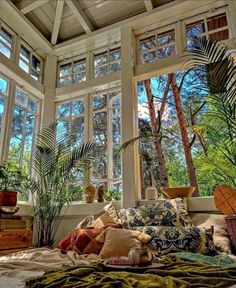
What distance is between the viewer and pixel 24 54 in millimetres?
4367

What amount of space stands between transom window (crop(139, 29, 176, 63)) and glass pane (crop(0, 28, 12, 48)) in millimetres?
2092

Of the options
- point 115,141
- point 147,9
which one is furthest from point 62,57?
point 115,141

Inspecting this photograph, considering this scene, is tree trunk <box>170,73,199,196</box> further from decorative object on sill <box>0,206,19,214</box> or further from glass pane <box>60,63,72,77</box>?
decorative object on sill <box>0,206,19,214</box>

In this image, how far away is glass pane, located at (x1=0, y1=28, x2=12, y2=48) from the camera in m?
3.91

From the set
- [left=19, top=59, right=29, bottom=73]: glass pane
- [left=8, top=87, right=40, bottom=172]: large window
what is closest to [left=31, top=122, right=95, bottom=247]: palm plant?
[left=8, top=87, right=40, bottom=172]: large window

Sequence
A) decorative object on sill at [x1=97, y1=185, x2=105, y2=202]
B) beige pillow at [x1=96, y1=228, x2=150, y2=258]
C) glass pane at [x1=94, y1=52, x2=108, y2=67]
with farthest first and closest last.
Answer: glass pane at [x1=94, y1=52, x2=108, y2=67] < decorative object on sill at [x1=97, y1=185, x2=105, y2=202] < beige pillow at [x1=96, y1=228, x2=150, y2=258]

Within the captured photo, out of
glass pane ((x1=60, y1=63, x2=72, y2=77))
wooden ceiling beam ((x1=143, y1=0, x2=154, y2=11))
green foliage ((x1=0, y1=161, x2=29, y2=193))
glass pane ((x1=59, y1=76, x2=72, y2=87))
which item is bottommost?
green foliage ((x1=0, y1=161, x2=29, y2=193))

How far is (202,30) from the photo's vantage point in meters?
3.83

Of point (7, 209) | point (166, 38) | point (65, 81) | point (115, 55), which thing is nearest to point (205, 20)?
point (166, 38)

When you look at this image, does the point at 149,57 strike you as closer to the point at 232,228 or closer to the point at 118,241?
the point at 232,228

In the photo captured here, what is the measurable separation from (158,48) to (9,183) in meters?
2.94

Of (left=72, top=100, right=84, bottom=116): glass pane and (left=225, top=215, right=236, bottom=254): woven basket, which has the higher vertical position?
(left=72, top=100, right=84, bottom=116): glass pane

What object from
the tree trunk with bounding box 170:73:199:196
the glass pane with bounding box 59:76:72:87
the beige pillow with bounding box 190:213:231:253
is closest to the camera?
the beige pillow with bounding box 190:213:231:253

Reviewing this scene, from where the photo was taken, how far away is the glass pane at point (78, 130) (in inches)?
165
